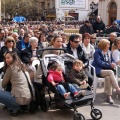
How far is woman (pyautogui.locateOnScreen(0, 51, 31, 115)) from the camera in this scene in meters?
5.44

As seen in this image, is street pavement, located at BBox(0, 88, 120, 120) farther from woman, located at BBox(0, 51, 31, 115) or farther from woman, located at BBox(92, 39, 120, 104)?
woman, located at BBox(92, 39, 120, 104)

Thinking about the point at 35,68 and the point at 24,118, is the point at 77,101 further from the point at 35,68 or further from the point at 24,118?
the point at 35,68

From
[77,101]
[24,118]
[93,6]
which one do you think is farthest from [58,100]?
[93,6]

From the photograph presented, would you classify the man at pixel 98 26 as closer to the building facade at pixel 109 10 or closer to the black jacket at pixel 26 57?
the black jacket at pixel 26 57

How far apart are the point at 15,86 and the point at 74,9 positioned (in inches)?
3122

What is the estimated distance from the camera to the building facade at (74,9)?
3231 inches

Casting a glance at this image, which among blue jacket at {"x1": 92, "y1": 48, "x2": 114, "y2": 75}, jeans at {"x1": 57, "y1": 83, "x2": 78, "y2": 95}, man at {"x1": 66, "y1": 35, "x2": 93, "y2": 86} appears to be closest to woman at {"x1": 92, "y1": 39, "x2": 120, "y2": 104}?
blue jacket at {"x1": 92, "y1": 48, "x2": 114, "y2": 75}

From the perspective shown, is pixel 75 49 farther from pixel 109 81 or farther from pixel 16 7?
pixel 16 7

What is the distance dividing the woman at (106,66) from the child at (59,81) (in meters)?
1.35

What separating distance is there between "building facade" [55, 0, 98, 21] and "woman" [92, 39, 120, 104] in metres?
74.9

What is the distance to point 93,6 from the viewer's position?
73.4 metres

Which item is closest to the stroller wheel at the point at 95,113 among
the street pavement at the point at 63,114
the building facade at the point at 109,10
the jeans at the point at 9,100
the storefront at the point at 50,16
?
the street pavement at the point at 63,114

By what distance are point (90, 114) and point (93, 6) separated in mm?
69904

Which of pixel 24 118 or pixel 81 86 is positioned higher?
pixel 81 86
